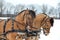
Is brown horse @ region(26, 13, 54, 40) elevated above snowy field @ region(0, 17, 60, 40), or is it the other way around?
brown horse @ region(26, 13, 54, 40)

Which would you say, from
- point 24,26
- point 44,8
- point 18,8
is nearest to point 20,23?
point 24,26

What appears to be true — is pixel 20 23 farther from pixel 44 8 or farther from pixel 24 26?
pixel 44 8

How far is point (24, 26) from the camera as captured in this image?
190 cm

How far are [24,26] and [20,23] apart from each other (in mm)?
47

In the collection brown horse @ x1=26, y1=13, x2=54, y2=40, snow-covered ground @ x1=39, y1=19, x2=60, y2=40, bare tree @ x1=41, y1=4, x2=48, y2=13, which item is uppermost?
bare tree @ x1=41, y1=4, x2=48, y2=13

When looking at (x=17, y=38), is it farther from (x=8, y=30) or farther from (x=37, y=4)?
(x=37, y=4)

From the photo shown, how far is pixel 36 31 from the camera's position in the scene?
192 centimetres

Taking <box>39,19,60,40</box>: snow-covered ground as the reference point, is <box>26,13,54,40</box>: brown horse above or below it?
above

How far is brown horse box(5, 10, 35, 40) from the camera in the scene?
1.89 m

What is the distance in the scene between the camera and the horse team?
189 centimetres

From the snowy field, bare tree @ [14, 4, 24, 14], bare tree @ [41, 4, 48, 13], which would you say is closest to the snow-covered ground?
the snowy field

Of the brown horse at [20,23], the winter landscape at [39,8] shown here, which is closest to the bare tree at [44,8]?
the winter landscape at [39,8]

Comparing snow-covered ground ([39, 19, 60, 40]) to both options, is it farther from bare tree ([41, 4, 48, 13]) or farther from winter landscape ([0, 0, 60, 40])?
bare tree ([41, 4, 48, 13])

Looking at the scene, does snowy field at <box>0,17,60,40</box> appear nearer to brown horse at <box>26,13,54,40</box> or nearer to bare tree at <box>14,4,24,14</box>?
brown horse at <box>26,13,54,40</box>
